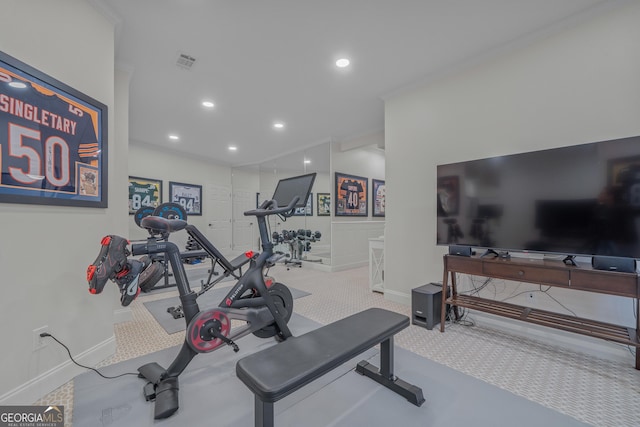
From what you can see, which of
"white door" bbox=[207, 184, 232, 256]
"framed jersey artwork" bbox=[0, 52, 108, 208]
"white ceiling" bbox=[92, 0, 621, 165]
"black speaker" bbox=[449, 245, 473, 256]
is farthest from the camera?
"white door" bbox=[207, 184, 232, 256]

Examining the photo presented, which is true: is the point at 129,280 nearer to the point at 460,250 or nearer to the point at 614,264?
the point at 460,250

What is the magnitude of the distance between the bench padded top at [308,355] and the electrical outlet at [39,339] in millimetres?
1465

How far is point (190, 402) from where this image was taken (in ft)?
5.27

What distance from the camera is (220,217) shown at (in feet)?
23.8

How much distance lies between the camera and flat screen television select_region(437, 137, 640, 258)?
5.98ft

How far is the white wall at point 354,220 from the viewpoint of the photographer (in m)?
5.40

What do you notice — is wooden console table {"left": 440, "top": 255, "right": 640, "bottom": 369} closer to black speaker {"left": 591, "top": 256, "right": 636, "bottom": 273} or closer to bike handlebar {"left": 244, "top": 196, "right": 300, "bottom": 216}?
black speaker {"left": 591, "top": 256, "right": 636, "bottom": 273}

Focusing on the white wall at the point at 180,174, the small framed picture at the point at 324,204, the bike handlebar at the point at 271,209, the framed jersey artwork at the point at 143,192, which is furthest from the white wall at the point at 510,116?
the framed jersey artwork at the point at 143,192

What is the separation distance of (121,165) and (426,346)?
3510 mm

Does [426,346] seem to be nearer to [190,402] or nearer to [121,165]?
[190,402]

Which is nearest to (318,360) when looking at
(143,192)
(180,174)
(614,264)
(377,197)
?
(614,264)

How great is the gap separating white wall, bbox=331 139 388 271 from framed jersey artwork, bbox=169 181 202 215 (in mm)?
3729

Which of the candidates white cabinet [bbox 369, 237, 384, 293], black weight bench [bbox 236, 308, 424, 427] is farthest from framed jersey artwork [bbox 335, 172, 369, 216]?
black weight bench [bbox 236, 308, 424, 427]

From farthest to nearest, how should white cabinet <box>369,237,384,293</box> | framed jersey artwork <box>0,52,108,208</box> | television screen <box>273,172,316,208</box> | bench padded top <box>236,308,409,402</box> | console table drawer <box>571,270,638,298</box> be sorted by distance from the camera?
white cabinet <box>369,237,384,293</box> → television screen <box>273,172,316,208</box> → console table drawer <box>571,270,638,298</box> → framed jersey artwork <box>0,52,108,208</box> → bench padded top <box>236,308,409,402</box>
